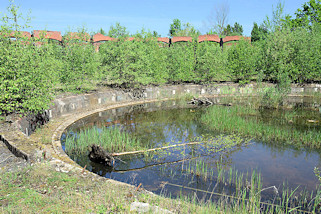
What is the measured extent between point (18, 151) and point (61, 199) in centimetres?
288

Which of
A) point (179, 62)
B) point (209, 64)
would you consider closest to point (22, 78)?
point (179, 62)

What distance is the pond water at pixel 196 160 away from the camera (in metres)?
6.60

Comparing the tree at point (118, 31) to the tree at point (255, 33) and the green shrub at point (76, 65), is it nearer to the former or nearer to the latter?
the green shrub at point (76, 65)

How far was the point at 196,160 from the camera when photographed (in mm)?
8023

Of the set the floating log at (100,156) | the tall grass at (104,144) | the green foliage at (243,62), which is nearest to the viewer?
the floating log at (100,156)

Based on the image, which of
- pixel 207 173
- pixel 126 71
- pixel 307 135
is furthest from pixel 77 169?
pixel 126 71

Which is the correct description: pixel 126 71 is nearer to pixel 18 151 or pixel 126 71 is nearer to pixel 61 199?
pixel 18 151

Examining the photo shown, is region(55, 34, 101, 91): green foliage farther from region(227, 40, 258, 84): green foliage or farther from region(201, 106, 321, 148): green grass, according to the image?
region(227, 40, 258, 84): green foliage

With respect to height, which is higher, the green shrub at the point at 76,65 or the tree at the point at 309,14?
the tree at the point at 309,14

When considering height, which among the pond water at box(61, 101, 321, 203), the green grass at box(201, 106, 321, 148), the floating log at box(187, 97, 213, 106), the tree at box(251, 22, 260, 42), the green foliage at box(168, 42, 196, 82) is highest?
the tree at box(251, 22, 260, 42)

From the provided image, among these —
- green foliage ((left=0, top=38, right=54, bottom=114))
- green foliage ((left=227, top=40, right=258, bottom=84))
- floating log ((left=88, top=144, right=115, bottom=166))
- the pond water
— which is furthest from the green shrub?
green foliage ((left=227, top=40, right=258, bottom=84))

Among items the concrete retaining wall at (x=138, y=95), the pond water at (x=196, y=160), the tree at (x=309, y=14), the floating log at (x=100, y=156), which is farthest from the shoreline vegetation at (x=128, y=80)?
the tree at (x=309, y=14)

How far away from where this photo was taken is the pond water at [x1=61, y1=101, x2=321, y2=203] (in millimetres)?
6602

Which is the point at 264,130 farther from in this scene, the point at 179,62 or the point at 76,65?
the point at 179,62
